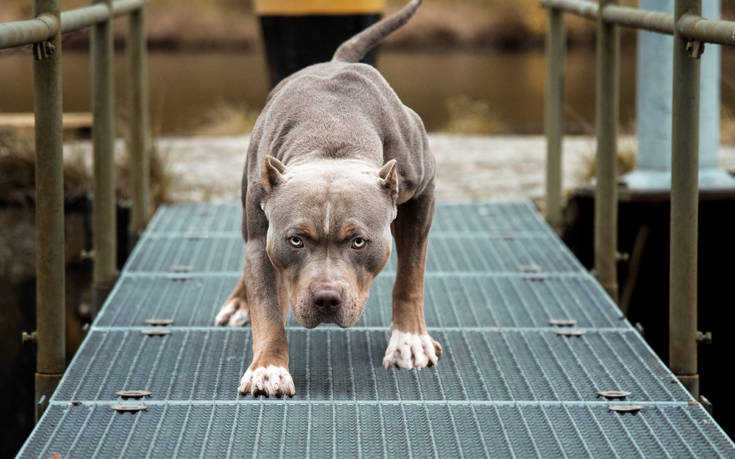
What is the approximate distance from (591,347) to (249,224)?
1.42 m

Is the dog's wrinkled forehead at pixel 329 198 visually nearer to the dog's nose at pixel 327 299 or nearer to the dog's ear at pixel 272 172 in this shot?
the dog's ear at pixel 272 172

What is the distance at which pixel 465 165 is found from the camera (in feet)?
29.9

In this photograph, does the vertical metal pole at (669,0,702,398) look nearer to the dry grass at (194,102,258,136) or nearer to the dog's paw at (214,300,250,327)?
the dog's paw at (214,300,250,327)

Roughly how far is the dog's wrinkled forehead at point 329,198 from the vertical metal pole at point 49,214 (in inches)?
36.2

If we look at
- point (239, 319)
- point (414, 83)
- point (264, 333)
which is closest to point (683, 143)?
point (264, 333)

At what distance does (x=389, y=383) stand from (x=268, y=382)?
432 mm

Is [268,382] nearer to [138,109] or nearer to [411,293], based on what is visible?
[411,293]

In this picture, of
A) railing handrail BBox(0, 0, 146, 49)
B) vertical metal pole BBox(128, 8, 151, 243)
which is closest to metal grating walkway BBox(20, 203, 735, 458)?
vertical metal pole BBox(128, 8, 151, 243)

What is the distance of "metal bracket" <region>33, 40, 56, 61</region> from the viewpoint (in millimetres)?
3734

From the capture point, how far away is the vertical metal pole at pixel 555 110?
6.21 m

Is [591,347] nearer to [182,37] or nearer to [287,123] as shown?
[287,123]

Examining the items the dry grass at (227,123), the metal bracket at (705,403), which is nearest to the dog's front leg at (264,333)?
the metal bracket at (705,403)

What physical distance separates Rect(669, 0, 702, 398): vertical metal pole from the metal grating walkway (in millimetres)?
150

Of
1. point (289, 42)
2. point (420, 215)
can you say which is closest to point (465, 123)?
point (289, 42)
